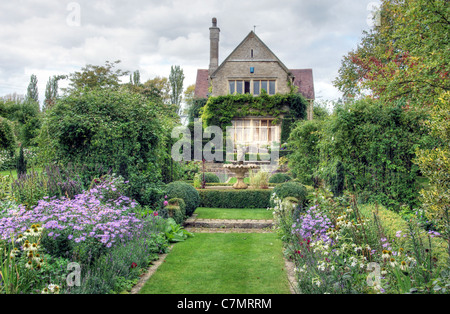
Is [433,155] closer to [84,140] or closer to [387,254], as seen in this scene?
[387,254]

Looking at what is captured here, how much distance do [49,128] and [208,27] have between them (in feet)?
66.2

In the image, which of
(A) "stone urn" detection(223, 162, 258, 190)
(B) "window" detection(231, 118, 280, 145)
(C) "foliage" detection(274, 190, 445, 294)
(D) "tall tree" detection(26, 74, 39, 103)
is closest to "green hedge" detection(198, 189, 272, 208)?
(A) "stone urn" detection(223, 162, 258, 190)

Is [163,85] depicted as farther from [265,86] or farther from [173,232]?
[173,232]

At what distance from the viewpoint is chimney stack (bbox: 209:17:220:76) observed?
26.1 meters

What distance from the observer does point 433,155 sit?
6.02m

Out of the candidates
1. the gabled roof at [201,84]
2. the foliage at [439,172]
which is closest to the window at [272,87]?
the gabled roof at [201,84]

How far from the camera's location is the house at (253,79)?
24000mm

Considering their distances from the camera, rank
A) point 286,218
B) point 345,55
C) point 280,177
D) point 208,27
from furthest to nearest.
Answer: point 208,27 < point 345,55 < point 280,177 < point 286,218

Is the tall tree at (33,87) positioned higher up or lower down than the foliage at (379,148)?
higher up

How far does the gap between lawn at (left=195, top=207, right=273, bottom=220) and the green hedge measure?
31 centimetres

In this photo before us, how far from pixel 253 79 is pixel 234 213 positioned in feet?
50.3

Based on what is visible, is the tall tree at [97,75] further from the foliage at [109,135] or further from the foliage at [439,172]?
the foliage at [439,172]

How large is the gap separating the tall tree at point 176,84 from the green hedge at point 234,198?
109ft
